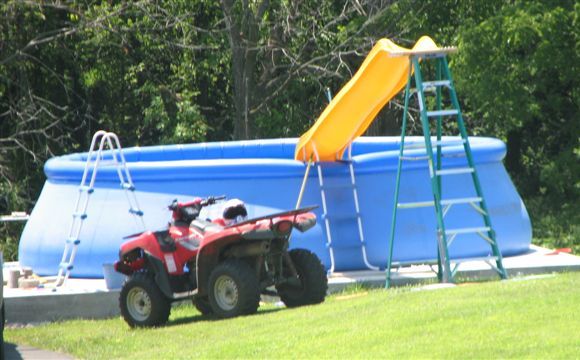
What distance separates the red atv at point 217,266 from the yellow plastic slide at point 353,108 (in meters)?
2.50

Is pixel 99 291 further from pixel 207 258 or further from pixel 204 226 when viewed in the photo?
pixel 207 258

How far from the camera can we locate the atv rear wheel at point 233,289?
38.8ft

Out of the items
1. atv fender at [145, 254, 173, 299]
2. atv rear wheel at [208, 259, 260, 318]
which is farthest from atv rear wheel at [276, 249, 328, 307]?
atv fender at [145, 254, 173, 299]

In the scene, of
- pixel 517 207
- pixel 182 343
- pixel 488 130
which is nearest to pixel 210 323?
pixel 182 343

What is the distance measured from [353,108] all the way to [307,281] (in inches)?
125

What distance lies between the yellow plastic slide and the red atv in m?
2.50

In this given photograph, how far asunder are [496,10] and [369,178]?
824 cm

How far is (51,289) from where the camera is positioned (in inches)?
546

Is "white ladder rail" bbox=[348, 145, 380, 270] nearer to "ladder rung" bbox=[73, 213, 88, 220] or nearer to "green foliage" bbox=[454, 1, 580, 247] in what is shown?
"ladder rung" bbox=[73, 213, 88, 220]

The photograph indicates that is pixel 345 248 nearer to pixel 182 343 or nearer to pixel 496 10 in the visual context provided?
pixel 182 343

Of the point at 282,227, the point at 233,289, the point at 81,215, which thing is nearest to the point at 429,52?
the point at 282,227

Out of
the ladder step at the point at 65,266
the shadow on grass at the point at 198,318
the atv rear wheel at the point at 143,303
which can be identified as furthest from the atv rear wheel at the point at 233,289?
the ladder step at the point at 65,266

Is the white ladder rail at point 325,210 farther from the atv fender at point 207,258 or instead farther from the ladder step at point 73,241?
the ladder step at point 73,241

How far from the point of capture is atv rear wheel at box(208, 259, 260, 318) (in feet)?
38.8
